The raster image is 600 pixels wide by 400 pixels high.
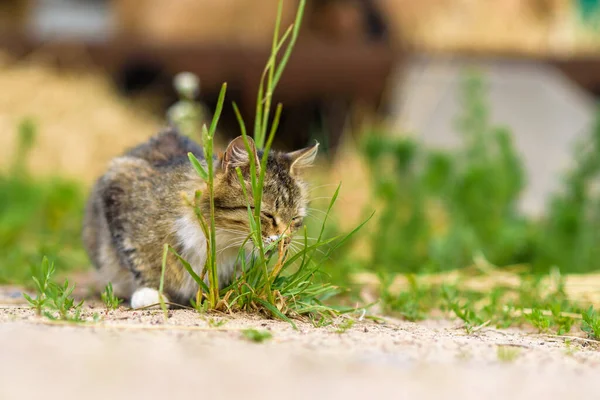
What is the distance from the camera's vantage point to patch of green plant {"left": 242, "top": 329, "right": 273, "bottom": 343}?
2467 millimetres

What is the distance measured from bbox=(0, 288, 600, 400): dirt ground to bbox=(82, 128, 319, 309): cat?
396 millimetres

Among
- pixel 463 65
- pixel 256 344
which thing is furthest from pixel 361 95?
pixel 256 344

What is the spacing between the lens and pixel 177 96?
30.7ft

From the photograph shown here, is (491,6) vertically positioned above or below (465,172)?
above

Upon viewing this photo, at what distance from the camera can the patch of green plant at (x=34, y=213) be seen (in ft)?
17.8

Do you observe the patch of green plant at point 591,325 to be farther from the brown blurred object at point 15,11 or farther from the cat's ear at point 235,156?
the brown blurred object at point 15,11

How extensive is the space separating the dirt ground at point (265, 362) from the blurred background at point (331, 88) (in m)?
2.90

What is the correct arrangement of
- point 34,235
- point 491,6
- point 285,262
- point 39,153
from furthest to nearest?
point 491,6
point 39,153
point 34,235
point 285,262

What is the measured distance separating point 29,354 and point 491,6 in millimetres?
9045

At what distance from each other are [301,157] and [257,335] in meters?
1.01

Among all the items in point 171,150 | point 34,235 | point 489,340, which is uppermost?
point 171,150

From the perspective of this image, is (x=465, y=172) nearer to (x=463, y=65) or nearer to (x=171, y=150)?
(x=171, y=150)

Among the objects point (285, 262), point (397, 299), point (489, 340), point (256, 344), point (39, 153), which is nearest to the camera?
point (256, 344)

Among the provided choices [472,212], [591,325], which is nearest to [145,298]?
[591,325]
